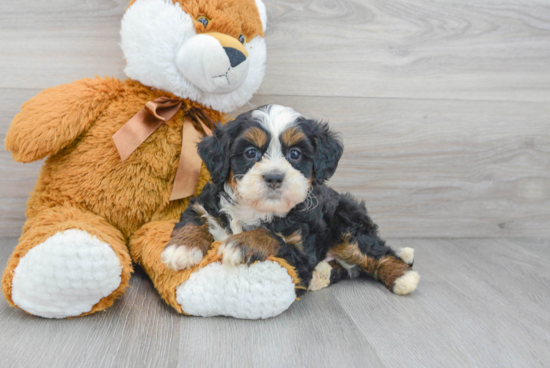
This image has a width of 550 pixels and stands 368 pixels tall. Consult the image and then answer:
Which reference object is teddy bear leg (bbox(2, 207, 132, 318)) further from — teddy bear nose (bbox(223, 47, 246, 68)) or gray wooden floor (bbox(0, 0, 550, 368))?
teddy bear nose (bbox(223, 47, 246, 68))

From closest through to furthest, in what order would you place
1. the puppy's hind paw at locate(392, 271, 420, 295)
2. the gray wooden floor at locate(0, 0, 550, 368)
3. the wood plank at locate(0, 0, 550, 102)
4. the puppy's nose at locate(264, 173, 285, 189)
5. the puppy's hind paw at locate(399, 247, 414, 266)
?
the puppy's nose at locate(264, 173, 285, 189) → the gray wooden floor at locate(0, 0, 550, 368) → the puppy's hind paw at locate(392, 271, 420, 295) → the puppy's hind paw at locate(399, 247, 414, 266) → the wood plank at locate(0, 0, 550, 102)

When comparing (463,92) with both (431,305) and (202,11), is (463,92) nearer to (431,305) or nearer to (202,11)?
(431,305)

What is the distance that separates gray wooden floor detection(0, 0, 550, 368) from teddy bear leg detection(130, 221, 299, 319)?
0.05m

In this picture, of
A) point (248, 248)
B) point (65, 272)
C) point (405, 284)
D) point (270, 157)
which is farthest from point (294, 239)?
point (65, 272)

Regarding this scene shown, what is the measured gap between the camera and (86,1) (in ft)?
6.46

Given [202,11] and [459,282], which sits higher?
[202,11]

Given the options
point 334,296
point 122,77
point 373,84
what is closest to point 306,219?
point 334,296

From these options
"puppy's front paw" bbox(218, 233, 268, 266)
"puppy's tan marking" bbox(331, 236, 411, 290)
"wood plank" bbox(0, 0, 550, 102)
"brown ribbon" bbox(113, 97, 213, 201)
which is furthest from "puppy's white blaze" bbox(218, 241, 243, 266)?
"wood plank" bbox(0, 0, 550, 102)

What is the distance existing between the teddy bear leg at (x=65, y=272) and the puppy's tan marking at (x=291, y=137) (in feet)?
2.15

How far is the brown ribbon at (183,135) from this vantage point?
1.62 meters

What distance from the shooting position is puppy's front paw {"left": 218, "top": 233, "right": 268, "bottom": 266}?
4.48 ft

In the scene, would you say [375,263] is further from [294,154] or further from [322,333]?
[294,154]

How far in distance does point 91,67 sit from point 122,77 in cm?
15

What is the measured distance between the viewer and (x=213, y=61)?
1.54 metres
